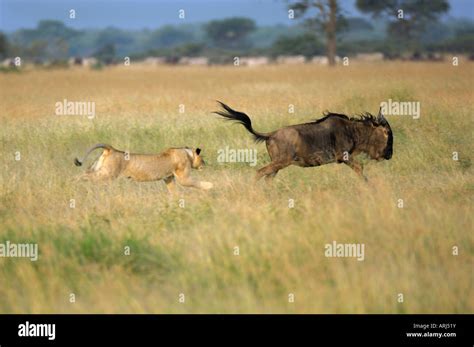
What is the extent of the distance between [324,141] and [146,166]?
5.93 feet

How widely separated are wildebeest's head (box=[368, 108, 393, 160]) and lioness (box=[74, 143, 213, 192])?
1.86 metres

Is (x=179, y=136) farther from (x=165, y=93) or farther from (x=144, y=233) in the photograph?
(x=165, y=93)

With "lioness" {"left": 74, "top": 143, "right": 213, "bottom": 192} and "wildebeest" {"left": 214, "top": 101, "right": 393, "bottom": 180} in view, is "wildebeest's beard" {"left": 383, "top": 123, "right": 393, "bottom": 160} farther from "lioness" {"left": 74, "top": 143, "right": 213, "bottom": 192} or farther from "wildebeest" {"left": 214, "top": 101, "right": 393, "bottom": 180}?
"lioness" {"left": 74, "top": 143, "right": 213, "bottom": 192}

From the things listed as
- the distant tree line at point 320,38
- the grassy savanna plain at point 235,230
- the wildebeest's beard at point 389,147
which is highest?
the distant tree line at point 320,38

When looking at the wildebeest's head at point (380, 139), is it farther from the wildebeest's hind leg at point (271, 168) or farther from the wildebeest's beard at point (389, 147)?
the wildebeest's hind leg at point (271, 168)

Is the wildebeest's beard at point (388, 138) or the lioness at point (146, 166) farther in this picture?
the wildebeest's beard at point (388, 138)

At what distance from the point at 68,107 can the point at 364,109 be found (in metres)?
5.44

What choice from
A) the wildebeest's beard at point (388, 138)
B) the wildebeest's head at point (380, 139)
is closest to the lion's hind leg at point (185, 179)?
the wildebeest's head at point (380, 139)

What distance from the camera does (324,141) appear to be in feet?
31.0

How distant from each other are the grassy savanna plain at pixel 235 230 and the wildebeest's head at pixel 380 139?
1.02 feet

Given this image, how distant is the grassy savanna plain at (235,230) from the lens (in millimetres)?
5973

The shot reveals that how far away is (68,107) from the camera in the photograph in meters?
17.0

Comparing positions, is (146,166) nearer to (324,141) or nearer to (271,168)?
(271,168)

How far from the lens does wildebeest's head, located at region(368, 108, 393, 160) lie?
9.84m
